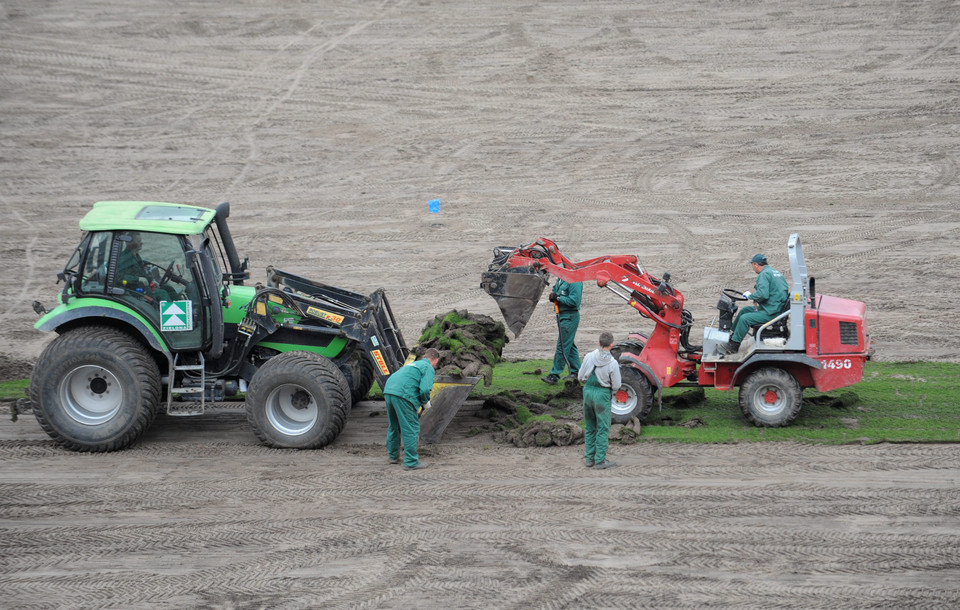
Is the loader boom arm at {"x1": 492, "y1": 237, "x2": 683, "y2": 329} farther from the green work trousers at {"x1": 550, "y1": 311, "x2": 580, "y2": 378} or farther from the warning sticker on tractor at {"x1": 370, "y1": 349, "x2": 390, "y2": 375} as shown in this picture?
the warning sticker on tractor at {"x1": 370, "y1": 349, "x2": 390, "y2": 375}

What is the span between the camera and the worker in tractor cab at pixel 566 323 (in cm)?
1234

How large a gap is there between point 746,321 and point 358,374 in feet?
14.9

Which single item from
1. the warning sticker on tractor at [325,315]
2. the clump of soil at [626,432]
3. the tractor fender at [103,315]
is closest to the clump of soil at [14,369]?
the tractor fender at [103,315]

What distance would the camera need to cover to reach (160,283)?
10.2m

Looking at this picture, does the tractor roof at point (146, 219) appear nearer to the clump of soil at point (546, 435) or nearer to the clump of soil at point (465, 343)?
the clump of soil at point (465, 343)

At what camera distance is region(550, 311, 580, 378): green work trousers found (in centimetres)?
1240

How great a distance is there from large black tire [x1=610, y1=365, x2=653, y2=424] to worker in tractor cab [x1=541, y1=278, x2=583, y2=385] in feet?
4.90

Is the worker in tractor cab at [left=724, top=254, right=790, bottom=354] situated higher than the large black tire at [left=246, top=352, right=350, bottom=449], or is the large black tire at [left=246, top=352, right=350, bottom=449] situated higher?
the worker in tractor cab at [left=724, top=254, right=790, bottom=354]

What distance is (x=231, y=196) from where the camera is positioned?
18.9m

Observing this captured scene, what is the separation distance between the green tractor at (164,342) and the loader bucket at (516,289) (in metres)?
1.42

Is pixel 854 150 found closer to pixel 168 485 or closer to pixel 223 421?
pixel 223 421

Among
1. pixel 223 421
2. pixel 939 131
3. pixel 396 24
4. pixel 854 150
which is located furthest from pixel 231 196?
pixel 939 131

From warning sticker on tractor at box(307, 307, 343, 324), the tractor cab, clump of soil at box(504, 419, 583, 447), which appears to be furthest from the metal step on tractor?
the tractor cab

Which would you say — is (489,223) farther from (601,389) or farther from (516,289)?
(601,389)
